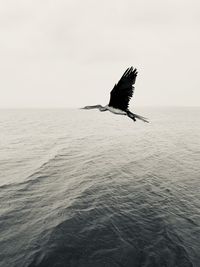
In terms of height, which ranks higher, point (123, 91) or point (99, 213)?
point (123, 91)

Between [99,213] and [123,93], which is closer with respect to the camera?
[123,93]

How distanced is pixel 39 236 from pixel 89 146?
34.3 metres

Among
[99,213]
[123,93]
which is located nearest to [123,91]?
[123,93]

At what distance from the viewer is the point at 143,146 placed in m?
53.4

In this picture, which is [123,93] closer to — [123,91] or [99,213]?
[123,91]

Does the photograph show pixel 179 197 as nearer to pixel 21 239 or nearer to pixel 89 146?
pixel 21 239

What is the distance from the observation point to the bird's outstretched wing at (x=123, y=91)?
32.9 feet

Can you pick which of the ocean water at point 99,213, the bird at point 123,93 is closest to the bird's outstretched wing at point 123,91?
the bird at point 123,93

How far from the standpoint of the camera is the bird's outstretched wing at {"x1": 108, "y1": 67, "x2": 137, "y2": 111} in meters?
10.0

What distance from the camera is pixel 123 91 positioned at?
33.7 ft

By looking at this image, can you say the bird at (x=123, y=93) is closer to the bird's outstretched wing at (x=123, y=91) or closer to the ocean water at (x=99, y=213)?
the bird's outstretched wing at (x=123, y=91)

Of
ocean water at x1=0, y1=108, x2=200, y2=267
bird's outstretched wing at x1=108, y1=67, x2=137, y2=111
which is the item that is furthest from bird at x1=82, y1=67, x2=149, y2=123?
ocean water at x1=0, y1=108, x2=200, y2=267

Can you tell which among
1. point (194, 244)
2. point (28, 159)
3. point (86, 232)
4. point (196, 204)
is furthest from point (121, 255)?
point (28, 159)

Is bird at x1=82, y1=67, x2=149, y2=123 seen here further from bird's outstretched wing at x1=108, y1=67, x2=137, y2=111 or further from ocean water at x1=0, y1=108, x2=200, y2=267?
ocean water at x1=0, y1=108, x2=200, y2=267
